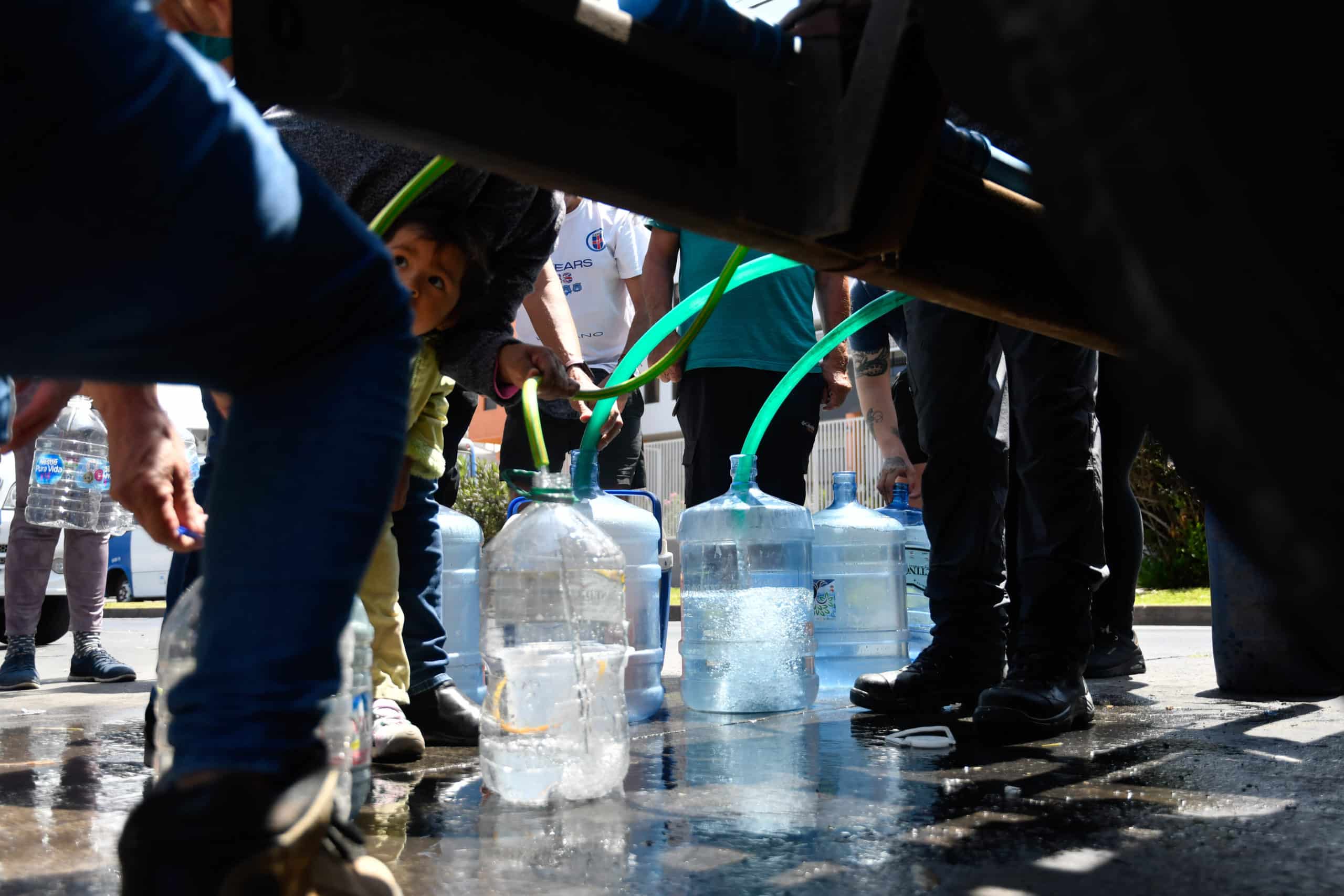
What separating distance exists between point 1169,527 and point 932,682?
39.6ft

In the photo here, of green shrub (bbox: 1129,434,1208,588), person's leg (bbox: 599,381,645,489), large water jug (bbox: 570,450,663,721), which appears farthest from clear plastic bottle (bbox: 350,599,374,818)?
green shrub (bbox: 1129,434,1208,588)

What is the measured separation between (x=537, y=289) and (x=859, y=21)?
2.19 metres

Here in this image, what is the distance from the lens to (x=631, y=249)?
4996 mm

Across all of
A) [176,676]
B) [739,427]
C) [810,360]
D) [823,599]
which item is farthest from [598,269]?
[176,676]

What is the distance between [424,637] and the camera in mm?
2789

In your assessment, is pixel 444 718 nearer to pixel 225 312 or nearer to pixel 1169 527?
pixel 225 312

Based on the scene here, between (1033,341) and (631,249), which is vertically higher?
(631,249)

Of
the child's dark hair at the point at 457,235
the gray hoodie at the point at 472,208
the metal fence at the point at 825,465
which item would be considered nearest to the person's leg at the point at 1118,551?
the gray hoodie at the point at 472,208

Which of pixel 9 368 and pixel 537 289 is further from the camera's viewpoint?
pixel 537 289

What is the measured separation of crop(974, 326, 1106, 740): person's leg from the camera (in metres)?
2.76

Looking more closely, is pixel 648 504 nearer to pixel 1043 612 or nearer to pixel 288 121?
pixel 1043 612

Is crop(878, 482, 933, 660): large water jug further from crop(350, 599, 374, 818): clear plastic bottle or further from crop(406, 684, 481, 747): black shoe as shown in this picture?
crop(350, 599, 374, 818): clear plastic bottle

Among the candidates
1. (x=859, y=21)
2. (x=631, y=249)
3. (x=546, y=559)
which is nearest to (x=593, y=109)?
(x=859, y=21)

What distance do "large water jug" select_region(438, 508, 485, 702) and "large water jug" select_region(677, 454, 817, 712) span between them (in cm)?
70
